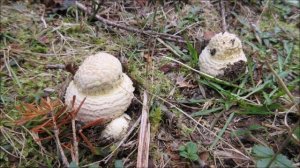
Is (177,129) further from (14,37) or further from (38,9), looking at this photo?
(38,9)

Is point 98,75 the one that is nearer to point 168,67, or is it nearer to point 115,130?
point 115,130

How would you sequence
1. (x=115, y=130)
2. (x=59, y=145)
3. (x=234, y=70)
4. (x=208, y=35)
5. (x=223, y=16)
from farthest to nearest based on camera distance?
(x=223, y=16)
(x=208, y=35)
(x=234, y=70)
(x=115, y=130)
(x=59, y=145)

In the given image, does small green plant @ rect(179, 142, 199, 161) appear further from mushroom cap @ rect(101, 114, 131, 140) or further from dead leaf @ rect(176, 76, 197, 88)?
dead leaf @ rect(176, 76, 197, 88)

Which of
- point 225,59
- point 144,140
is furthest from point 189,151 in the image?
point 225,59

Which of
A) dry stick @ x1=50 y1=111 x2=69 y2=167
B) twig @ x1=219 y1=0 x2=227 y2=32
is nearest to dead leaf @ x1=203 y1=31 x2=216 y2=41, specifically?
twig @ x1=219 y1=0 x2=227 y2=32

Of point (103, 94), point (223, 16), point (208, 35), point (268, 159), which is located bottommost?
point (268, 159)

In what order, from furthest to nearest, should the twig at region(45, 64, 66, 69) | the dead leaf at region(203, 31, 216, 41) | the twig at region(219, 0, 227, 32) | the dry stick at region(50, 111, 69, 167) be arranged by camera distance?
the twig at region(219, 0, 227, 32) → the dead leaf at region(203, 31, 216, 41) → the twig at region(45, 64, 66, 69) → the dry stick at region(50, 111, 69, 167)

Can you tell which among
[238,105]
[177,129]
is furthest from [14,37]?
[238,105]

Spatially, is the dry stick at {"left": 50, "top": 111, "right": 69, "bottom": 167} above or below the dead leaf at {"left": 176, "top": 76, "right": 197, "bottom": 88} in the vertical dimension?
below
